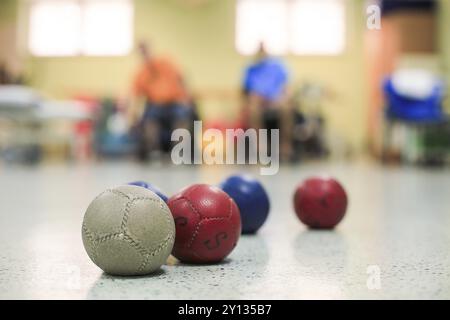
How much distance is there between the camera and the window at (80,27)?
14.3m

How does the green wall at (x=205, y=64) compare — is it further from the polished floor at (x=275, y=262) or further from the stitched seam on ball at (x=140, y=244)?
the stitched seam on ball at (x=140, y=244)

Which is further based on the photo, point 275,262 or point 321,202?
point 321,202

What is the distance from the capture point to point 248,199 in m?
2.57

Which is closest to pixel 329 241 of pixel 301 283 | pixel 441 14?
pixel 301 283

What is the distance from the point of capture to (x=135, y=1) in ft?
47.0

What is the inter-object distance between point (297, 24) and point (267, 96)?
16.6 feet

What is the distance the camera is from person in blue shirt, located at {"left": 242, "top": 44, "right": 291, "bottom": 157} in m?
9.12

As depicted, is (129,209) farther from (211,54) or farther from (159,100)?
(211,54)

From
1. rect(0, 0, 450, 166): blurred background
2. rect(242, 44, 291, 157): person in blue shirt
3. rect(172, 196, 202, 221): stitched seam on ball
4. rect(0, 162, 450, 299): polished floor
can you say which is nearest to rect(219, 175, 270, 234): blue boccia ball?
rect(0, 162, 450, 299): polished floor

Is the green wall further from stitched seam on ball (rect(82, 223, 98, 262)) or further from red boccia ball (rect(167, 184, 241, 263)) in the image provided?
stitched seam on ball (rect(82, 223, 98, 262))

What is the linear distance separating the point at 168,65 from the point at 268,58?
1.51 meters

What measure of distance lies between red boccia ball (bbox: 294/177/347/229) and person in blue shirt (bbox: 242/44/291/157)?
6.42 metres

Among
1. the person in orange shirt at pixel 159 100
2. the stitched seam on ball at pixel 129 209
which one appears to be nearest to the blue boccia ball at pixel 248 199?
the stitched seam on ball at pixel 129 209

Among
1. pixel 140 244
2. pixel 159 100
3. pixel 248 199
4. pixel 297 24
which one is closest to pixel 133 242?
pixel 140 244
